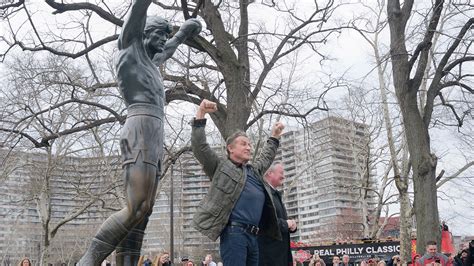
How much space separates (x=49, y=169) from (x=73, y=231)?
1501 inches

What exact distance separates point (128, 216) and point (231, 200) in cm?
91

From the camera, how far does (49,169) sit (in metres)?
21.8

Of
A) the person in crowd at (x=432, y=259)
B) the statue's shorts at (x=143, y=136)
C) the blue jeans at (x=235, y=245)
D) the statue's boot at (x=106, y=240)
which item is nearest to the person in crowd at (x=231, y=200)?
the blue jeans at (x=235, y=245)

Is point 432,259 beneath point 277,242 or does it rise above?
beneath

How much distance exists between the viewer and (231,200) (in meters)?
4.30

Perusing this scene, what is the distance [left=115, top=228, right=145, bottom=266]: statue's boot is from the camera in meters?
3.94

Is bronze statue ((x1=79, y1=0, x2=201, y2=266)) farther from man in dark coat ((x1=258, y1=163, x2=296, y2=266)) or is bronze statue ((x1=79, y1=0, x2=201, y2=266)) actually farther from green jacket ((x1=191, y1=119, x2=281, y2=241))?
man in dark coat ((x1=258, y1=163, x2=296, y2=266))

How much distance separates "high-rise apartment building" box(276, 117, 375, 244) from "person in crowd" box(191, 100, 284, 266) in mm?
8471

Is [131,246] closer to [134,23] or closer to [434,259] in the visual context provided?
[134,23]

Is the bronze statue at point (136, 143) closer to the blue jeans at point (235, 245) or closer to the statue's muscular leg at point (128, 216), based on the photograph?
the statue's muscular leg at point (128, 216)

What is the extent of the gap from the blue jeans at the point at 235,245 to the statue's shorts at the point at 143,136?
0.79 meters

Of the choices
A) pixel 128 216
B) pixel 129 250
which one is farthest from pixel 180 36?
pixel 129 250

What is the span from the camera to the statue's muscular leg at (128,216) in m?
3.73

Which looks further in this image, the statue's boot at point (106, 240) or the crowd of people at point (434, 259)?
the crowd of people at point (434, 259)
